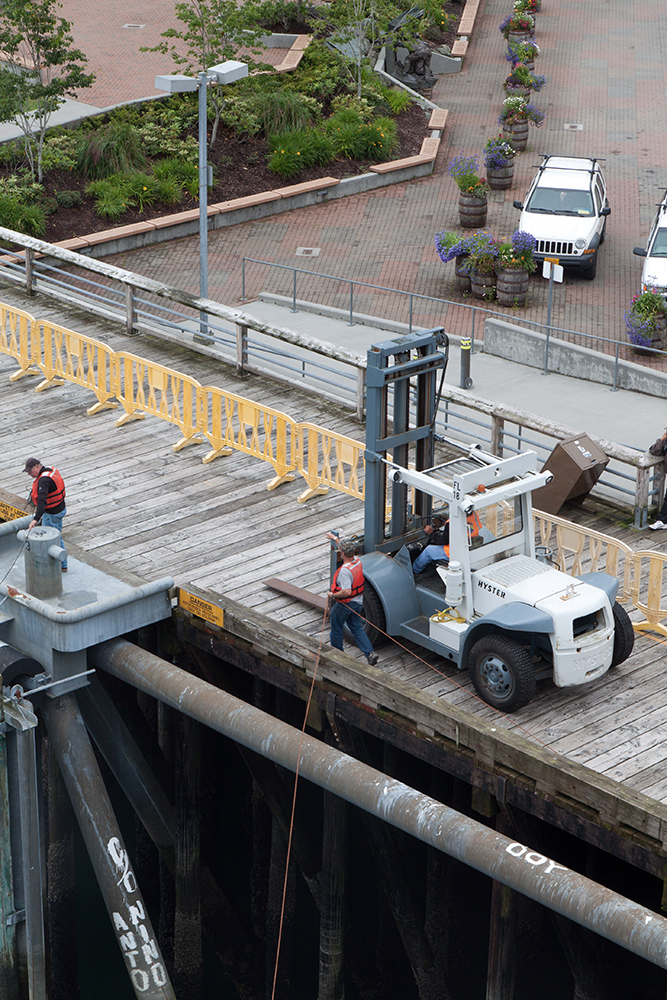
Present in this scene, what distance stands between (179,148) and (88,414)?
1853 cm

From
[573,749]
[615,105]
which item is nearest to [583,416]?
[573,749]

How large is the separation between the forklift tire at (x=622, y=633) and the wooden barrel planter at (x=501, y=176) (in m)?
25.6

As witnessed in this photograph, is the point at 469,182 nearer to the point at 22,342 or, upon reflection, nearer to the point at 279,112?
the point at 279,112

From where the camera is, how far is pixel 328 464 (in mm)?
16047

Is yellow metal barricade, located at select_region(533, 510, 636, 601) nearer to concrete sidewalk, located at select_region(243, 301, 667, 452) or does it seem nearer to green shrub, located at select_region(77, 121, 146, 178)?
concrete sidewalk, located at select_region(243, 301, 667, 452)

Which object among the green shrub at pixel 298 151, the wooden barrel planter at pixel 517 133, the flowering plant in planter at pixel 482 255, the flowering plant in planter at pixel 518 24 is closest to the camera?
the flowering plant in planter at pixel 482 255

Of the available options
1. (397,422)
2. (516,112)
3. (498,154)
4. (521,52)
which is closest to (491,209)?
(498,154)

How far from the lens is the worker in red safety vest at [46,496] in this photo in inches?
560

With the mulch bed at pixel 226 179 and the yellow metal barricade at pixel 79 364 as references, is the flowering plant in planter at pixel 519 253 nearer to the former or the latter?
the mulch bed at pixel 226 179

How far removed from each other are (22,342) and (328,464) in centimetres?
597

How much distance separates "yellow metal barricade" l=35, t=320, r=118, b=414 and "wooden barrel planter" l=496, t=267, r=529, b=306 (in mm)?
11638

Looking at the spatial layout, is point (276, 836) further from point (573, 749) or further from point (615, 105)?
point (615, 105)

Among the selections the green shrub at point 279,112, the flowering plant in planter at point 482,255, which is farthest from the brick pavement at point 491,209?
the green shrub at point 279,112

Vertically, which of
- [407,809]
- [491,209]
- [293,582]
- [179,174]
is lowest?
[491,209]
